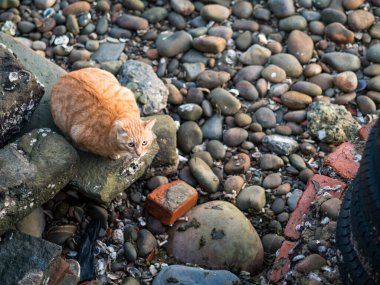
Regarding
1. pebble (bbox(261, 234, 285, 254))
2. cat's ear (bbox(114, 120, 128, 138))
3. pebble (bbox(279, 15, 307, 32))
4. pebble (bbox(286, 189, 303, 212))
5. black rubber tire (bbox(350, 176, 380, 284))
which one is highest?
black rubber tire (bbox(350, 176, 380, 284))

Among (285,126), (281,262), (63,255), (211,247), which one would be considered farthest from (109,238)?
(285,126)

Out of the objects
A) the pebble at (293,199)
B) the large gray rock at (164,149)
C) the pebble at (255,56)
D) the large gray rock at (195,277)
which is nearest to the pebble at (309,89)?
the pebble at (255,56)

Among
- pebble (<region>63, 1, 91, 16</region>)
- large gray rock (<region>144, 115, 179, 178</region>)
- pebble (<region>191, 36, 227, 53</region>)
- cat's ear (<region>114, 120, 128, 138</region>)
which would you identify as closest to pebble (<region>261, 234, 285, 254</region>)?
large gray rock (<region>144, 115, 179, 178</region>)

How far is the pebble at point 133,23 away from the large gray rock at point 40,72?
45.3 inches

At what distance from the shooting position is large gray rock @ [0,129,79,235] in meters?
3.76

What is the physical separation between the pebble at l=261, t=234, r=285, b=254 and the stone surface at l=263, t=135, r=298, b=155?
2.70 feet

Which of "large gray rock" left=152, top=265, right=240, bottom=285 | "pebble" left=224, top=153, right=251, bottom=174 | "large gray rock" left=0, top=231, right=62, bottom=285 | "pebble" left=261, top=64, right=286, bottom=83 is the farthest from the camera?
"pebble" left=261, top=64, right=286, bottom=83

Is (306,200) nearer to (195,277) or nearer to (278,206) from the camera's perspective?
(278,206)

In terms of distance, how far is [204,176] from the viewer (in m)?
4.69

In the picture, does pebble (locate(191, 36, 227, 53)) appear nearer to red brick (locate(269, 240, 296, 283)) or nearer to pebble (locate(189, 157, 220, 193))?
pebble (locate(189, 157, 220, 193))

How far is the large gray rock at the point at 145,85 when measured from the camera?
5059mm

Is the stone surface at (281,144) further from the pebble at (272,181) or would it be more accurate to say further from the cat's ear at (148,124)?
the cat's ear at (148,124)

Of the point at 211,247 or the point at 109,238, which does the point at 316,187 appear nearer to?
the point at 211,247

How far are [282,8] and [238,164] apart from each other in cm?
191
